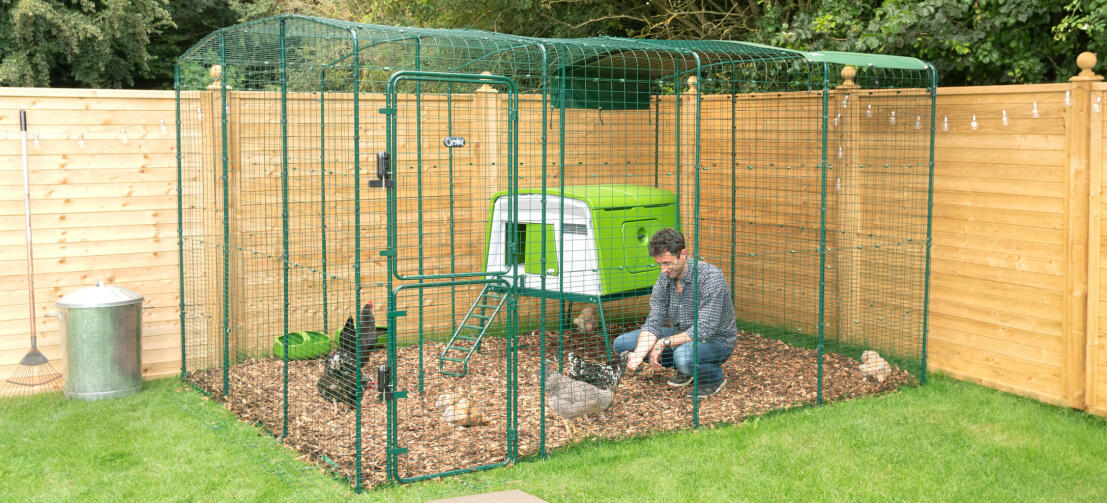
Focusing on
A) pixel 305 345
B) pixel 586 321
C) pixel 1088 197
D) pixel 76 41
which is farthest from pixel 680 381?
pixel 76 41

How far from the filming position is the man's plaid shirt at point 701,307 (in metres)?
5.87

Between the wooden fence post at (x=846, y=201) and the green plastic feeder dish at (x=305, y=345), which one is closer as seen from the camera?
the green plastic feeder dish at (x=305, y=345)

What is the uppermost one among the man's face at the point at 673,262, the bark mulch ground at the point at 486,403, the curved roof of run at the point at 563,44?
the curved roof of run at the point at 563,44

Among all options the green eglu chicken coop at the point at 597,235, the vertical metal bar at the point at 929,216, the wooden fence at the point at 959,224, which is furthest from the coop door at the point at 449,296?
the vertical metal bar at the point at 929,216

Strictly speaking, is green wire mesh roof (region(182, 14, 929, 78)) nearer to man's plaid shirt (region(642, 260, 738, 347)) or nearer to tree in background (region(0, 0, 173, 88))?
man's plaid shirt (region(642, 260, 738, 347))

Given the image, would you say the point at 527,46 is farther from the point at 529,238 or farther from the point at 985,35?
the point at 985,35

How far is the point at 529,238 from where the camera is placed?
673 centimetres

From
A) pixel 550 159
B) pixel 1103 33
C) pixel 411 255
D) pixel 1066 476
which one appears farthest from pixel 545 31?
pixel 1066 476

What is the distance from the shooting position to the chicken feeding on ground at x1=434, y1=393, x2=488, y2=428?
5133mm

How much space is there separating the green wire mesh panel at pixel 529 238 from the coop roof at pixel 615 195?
0.03 meters

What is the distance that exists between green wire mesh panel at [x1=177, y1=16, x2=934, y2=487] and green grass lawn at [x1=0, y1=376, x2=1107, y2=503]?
224 mm

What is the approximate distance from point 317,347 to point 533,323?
1902mm

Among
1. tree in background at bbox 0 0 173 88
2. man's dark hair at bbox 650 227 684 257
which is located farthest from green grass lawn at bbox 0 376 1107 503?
tree in background at bbox 0 0 173 88

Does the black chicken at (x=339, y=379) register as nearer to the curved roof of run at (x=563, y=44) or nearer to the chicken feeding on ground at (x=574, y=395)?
the chicken feeding on ground at (x=574, y=395)
